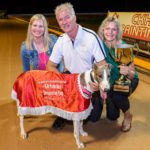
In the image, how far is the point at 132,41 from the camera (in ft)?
27.5

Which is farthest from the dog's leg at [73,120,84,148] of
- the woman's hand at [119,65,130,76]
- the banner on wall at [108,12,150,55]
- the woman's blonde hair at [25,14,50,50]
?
the banner on wall at [108,12,150,55]

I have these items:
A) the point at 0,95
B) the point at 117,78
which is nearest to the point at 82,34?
the point at 117,78

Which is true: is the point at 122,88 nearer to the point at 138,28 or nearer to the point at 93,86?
the point at 93,86

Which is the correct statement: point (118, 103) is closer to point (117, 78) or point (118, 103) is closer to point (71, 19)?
point (117, 78)

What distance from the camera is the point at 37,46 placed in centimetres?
510

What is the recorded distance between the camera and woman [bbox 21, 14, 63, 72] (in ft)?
16.3

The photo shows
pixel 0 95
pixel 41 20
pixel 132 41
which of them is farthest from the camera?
pixel 132 41

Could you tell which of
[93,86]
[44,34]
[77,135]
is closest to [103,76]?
[93,86]

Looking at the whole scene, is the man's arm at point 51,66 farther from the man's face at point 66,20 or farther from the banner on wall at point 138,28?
the banner on wall at point 138,28

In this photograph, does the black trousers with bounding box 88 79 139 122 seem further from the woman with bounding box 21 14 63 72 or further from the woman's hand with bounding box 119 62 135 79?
the woman with bounding box 21 14 63 72

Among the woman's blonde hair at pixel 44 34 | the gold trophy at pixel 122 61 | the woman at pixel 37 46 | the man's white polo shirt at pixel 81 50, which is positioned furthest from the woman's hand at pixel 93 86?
the woman's blonde hair at pixel 44 34

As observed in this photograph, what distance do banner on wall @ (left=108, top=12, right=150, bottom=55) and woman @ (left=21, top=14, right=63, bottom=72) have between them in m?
3.16

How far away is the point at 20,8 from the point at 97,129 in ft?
151

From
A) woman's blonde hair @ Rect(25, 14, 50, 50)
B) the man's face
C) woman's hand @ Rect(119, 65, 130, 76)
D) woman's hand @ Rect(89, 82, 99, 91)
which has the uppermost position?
the man's face
